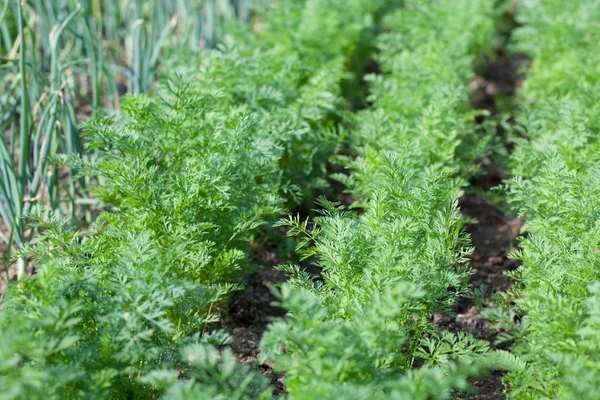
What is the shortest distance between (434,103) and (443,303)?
1266 millimetres

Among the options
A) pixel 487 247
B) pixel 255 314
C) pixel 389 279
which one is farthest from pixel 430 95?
pixel 389 279

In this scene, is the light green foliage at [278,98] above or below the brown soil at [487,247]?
above

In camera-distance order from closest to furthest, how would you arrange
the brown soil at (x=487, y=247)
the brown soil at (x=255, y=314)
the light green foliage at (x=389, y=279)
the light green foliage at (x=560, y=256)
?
the light green foliage at (x=389, y=279), the light green foliage at (x=560, y=256), the brown soil at (x=255, y=314), the brown soil at (x=487, y=247)

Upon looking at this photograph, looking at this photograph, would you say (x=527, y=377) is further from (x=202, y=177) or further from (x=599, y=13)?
(x=599, y=13)

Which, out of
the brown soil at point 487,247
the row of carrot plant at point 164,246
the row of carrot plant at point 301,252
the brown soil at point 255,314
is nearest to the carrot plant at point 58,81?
the row of carrot plant at point 301,252

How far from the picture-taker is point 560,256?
212 cm

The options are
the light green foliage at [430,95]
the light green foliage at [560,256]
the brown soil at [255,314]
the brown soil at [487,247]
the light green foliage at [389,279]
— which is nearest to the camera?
the light green foliage at [389,279]

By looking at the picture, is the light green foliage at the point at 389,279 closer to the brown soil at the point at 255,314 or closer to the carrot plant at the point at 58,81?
the brown soil at the point at 255,314

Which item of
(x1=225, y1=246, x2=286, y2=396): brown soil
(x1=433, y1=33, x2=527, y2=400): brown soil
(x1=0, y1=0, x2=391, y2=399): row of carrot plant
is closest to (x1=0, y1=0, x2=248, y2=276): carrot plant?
(x1=0, y1=0, x2=391, y2=399): row of carrot plant

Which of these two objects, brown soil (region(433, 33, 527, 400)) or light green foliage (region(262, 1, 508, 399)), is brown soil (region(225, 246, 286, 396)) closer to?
light green foliage (region(262, 1, 508, 399))

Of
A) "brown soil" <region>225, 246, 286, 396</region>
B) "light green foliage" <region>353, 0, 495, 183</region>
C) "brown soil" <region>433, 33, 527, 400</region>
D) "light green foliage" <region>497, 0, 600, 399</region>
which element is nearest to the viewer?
"light green foliage" <region>497, 0, 600, 399</region>

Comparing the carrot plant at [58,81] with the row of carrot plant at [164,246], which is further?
the carrot plant at [58,81]

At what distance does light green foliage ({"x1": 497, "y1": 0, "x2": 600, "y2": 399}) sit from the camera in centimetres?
175

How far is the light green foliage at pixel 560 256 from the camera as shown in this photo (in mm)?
1752
